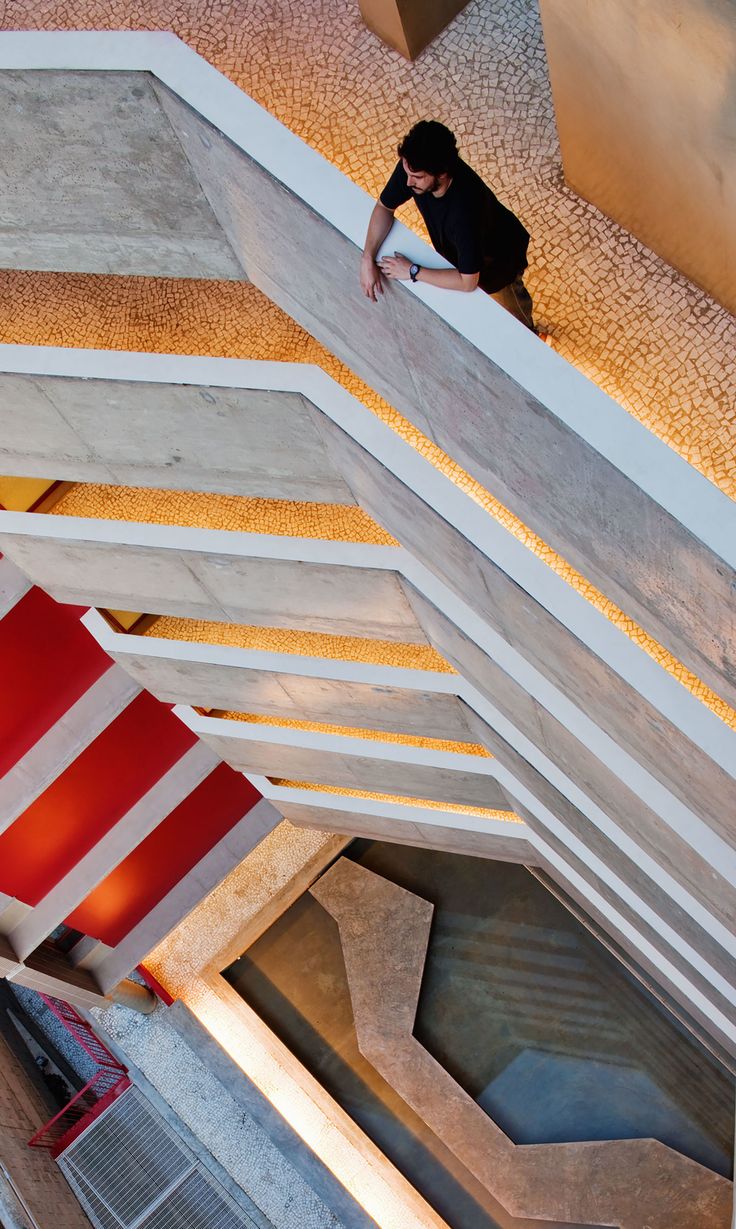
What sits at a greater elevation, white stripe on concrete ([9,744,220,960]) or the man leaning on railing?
the man leaning on railing

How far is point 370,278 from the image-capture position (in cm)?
446

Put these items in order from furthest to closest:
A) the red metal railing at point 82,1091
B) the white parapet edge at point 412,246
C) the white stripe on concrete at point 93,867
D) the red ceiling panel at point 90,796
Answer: the red metal railing at point 82,1091
the white stripe on concrete at point 93,867
the red ceiling panel at point 90,796
the white parapet edge at point 412,246

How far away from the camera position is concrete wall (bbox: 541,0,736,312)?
353 centimetres

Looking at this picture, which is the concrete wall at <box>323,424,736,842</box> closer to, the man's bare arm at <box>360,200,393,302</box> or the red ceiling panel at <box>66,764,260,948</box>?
the man's bare arm at <box>360,200,393,302</box>

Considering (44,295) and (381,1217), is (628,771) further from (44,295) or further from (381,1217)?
(381,1217)

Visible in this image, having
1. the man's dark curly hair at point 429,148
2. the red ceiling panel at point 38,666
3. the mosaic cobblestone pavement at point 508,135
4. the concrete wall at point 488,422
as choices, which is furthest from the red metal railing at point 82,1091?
the man's dark curly hair at point 429,148

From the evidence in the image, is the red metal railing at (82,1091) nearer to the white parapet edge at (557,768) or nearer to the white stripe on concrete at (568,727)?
the white parapet edge at (557,768)

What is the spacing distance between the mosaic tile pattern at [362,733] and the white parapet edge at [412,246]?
6031 mm

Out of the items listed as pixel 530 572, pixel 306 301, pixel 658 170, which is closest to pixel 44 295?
pixel 306 301

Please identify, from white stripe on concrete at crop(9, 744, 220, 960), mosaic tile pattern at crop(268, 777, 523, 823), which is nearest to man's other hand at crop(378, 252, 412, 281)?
mosaic tile pattern at crop(268, 777, 523, 823)

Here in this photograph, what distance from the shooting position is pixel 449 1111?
46.8ft

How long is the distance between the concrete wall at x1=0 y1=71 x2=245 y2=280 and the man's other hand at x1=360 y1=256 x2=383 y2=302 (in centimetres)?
134

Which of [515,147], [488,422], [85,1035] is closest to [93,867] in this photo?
[85,1035]

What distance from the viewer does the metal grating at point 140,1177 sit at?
14.8 meters
